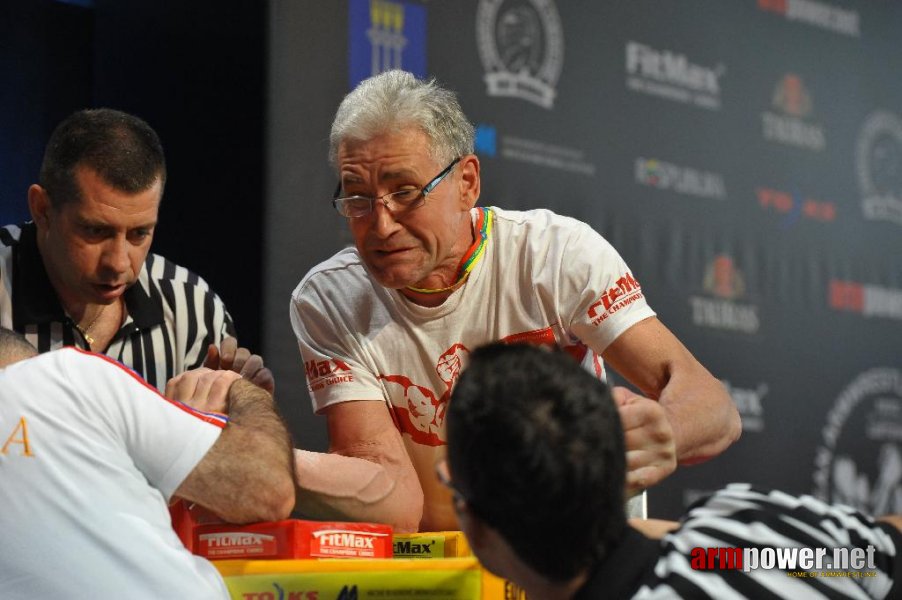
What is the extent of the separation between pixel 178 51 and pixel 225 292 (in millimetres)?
757

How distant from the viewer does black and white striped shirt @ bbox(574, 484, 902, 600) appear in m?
1.09

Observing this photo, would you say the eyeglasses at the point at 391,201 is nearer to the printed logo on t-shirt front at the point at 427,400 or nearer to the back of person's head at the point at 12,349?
the printed logo on t-shirt front at the point at 427,400

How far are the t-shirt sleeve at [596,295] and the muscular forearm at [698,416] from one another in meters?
0.16

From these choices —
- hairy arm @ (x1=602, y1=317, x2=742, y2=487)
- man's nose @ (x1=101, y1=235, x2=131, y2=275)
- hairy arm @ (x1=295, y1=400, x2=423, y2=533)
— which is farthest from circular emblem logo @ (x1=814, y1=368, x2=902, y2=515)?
man's nose @ (x1=101, y1=235, x2=131, y2=275)

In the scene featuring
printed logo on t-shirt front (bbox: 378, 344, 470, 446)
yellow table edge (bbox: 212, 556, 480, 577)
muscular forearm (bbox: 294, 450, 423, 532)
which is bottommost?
muscular forearm (bbox: 294, 450, 423, 532)

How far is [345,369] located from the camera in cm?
219

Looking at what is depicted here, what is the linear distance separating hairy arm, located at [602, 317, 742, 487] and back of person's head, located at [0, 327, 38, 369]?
2.87ft

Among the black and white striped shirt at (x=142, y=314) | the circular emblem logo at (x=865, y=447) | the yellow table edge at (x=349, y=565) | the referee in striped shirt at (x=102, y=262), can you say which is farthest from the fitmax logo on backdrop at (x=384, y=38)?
the circular emblem logo at (x=865, y=447)

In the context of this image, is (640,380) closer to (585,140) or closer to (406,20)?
(406,20)

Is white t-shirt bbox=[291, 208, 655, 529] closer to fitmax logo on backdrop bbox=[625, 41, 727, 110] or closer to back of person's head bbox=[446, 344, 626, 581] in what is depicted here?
back of person's head bbox=[446, 344, 626, 581]

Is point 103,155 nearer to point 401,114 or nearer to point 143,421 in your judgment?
point 401,114

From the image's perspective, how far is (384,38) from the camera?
3.51m

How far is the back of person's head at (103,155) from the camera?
2.35 meters

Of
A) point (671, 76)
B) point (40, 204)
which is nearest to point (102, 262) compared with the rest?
point (40, 204)
